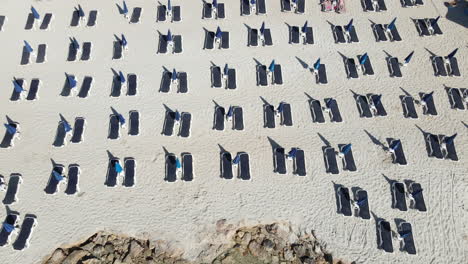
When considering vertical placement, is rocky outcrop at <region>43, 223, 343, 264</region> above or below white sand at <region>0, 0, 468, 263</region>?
below

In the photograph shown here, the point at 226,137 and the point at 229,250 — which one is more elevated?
the point at 226,137

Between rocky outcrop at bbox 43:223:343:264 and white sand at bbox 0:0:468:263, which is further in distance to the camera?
white sand at bbox 0:0:468:263

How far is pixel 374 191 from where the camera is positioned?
17.3m

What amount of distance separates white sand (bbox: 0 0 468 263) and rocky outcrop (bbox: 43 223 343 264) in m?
0.45

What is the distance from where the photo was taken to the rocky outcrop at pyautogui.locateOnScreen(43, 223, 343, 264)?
1565 centimetres

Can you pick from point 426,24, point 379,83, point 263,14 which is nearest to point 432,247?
point 379,83

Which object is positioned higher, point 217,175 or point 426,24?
point 426,24

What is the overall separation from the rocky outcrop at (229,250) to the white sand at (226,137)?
45cm

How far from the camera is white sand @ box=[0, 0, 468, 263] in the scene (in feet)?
53.6

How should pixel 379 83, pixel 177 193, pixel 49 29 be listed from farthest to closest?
pixel 49 29, pixel 379 83, pixel 177 193

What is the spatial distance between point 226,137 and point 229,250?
533 cm

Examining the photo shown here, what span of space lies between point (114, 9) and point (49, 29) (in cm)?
386

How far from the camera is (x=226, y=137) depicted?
61.4 feet

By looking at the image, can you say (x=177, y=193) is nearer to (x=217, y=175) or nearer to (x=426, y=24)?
(x=217, y=175)
